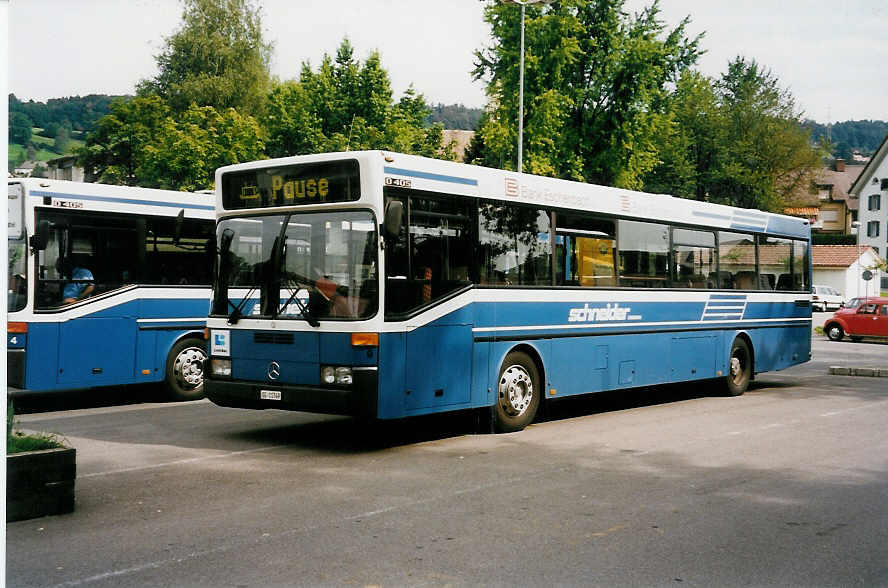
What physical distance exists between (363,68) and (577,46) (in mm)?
10576

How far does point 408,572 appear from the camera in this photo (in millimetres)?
5586

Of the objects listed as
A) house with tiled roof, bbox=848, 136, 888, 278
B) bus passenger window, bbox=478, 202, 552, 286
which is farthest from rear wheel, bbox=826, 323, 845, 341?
house with tiled roof, bbox=848, 136, 888, 278

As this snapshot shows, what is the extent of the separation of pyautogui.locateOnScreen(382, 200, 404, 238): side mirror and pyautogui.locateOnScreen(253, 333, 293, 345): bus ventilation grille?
1.51 meters

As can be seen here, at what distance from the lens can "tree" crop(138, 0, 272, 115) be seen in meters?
54.4

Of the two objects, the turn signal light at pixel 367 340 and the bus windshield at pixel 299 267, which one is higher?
the bus windshield at pixel 299 267

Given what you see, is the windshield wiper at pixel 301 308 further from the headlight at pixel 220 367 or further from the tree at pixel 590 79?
the tree at pixel 590 79

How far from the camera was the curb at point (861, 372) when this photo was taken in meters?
→ 20.5


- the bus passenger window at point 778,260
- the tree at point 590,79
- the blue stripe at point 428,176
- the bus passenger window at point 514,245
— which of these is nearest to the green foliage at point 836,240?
the tree at point 590,79

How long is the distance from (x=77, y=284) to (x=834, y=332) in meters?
31.4

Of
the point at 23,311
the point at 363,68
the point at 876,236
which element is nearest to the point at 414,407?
the point at 23,311

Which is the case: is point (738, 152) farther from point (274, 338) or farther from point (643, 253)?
point (274, 338)

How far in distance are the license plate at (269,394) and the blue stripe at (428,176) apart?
2493 mm

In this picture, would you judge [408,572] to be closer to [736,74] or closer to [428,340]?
[428,340]

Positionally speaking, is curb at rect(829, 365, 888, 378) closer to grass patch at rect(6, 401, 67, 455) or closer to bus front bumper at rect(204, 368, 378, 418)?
bus front bumper at rect(204, 368, 378, 418)
